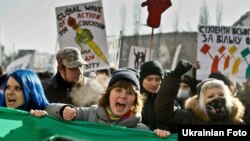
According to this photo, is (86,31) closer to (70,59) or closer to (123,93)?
(70,59)

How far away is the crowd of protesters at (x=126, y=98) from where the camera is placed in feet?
14.5

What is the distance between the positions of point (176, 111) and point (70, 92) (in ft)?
3.92

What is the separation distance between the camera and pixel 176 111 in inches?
194

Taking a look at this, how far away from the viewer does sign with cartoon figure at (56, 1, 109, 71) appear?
843cm

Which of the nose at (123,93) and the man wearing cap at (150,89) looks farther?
the man wearing cap at (150,89)

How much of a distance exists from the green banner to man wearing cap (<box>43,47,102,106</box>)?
3.69ft

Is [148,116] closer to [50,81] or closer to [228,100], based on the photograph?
[228,100]

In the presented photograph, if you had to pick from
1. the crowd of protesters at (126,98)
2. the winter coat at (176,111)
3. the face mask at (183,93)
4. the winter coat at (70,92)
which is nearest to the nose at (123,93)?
the crowd of protesters at (126,98)

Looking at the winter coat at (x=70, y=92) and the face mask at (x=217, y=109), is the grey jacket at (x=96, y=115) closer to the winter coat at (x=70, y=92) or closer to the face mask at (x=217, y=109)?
the face mask at (x=217, y=109)

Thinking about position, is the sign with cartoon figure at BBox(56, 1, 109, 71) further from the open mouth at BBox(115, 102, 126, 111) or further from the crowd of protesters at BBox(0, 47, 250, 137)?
the open mouth at BBox(115, 102, 126, 111)

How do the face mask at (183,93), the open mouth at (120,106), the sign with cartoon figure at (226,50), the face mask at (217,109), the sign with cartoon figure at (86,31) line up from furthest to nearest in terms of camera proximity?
the sign with cartoon figure at (226,50) < the sign with cartoon figure at (86,31) < the face mask at (183,93) < the face mask at (217,109) < the open mouth at (120,106)

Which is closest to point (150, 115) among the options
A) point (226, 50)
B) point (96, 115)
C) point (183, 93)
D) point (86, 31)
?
point (96, 115)

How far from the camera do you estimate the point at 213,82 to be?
4.83m

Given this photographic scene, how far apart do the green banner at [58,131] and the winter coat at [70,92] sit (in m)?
1.11
